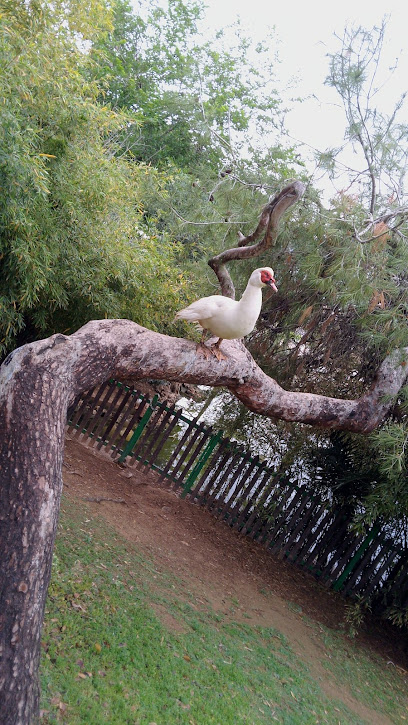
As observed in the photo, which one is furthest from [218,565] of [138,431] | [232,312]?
[232,312]

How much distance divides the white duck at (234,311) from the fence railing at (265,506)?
11.8 feet

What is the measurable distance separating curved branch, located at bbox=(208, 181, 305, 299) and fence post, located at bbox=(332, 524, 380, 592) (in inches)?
141

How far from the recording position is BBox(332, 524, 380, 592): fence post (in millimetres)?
7094

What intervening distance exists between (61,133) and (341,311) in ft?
11.7

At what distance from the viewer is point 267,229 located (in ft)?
16.2

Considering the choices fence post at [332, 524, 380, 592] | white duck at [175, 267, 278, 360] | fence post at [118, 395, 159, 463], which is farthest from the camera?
fence post at [118, 395, 159, 463]

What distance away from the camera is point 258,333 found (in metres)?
7.53

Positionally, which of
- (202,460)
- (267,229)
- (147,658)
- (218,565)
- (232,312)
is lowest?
(147,658)

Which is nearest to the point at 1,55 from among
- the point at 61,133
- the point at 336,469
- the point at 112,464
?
the point at 61,133

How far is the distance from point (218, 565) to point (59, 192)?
4.42 m

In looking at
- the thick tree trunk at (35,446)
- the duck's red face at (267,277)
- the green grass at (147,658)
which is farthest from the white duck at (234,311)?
the green grass at (147,658)

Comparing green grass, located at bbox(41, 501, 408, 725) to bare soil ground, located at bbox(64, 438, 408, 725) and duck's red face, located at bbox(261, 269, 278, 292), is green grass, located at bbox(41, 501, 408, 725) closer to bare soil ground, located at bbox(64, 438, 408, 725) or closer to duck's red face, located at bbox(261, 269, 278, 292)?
bare soil ground, located at bbox(64, 438, 408, 725)

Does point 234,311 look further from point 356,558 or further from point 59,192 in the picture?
point 356,558

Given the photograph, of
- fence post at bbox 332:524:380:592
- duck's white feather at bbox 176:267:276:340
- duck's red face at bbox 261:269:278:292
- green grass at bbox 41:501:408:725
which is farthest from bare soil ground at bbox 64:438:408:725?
duck's red face at bbox 261:269:278:292
